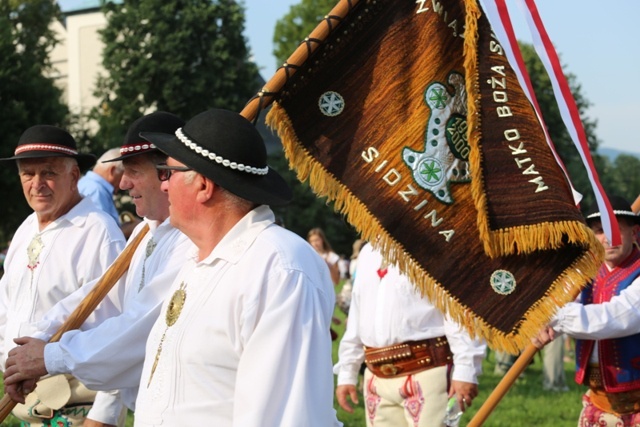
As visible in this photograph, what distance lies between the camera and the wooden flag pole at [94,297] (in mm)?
4949

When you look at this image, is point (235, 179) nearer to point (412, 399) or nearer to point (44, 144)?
point (44, 144)

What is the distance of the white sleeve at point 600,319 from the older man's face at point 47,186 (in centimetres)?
290

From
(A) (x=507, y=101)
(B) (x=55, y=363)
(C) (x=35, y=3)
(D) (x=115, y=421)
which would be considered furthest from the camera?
(C) (x=35, y=3)

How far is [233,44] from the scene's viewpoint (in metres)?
44.5

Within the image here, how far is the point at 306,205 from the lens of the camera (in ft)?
150

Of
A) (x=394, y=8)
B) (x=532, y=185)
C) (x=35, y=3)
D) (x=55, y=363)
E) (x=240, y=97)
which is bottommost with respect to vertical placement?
(x=55, y=363)

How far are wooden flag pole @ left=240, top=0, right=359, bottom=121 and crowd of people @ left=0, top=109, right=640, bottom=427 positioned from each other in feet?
1.97

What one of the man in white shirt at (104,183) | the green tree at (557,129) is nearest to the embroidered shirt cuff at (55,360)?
the man in white shirt at (104,183)

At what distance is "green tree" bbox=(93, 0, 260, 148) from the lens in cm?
4288

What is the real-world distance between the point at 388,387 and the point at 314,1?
47.9 metres

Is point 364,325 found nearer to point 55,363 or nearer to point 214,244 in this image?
point 55,363

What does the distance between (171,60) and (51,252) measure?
1503 inches

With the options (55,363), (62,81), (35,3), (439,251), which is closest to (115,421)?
(55,363)

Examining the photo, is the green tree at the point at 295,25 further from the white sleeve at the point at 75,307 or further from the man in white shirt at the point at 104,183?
the white sleeve at the point at 75,307
